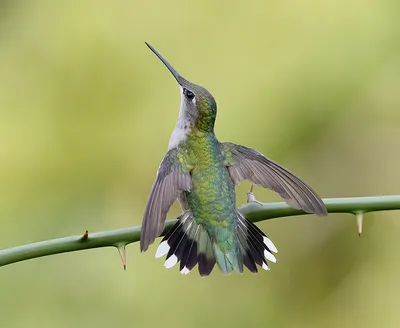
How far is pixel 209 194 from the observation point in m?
2.97

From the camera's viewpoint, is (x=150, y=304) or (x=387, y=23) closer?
(x=150, y=304)

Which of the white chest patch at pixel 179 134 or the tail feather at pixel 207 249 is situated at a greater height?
the white chest patch at pixel 179 134

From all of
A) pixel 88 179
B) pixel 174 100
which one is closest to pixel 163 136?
pixel 174 100

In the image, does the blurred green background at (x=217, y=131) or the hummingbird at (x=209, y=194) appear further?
the blurred green background at (x=217, y=131)

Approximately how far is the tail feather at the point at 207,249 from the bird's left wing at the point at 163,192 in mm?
132

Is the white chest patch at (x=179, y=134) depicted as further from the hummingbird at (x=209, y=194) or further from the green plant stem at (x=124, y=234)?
the green plant stem at (x=124, y=234)

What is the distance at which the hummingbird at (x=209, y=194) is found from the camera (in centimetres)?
257

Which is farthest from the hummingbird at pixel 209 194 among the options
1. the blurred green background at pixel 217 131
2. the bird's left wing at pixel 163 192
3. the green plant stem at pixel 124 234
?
the blurred green background at pixel 217 131

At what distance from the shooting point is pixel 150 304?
4.62 m

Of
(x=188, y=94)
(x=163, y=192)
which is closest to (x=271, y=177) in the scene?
(x=163, y=192)

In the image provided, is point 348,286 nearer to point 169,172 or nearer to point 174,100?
point 174,100

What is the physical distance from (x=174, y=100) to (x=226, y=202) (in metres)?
1.99

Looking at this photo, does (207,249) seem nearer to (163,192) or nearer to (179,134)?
(163,192)

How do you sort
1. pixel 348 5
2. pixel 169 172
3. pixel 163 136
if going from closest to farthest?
pixel 169 172
pixel 163 136
pixel 348 5
